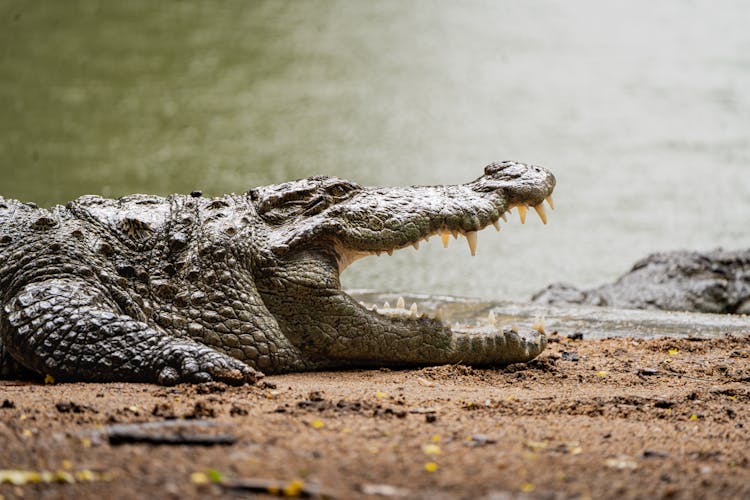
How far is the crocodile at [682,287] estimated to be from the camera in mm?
4918

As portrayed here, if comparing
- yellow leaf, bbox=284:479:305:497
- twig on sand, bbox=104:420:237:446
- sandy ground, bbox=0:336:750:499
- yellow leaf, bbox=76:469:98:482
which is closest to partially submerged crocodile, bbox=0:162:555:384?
sandy ground, bbox=0:336:750:499

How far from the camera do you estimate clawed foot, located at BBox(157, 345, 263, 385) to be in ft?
8.60

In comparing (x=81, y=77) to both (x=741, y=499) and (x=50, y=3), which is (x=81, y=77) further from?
(x=741, y=499)

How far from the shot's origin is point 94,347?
107 inches

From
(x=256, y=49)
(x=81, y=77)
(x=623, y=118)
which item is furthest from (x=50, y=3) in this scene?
(x=623, y=118)

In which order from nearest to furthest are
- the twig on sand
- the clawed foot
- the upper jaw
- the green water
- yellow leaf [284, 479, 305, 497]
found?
yellow leaf [284, 479, 305, 497] < the twig on sand < the clawed foot < the upper jaw < the green water

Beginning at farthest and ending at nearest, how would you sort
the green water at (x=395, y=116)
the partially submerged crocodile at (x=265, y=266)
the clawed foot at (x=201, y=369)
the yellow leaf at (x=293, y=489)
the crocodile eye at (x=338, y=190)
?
1. the green water at (x=395, y=116)
2. the crocodile eye at (x=338, y=190)
3. the partially submerged crocodile at (x=265, y=266)
4. the clawed foot at (x=201, y=369)
5. the yellow leaf at (x=293, y=489)

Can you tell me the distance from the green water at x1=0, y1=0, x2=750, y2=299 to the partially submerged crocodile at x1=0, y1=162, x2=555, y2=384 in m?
3.55

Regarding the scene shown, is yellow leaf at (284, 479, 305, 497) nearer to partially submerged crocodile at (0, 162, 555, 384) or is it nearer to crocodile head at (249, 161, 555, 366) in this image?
partially submerged crocodile at (0, 162, 555, 384)

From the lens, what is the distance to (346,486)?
1532 mm

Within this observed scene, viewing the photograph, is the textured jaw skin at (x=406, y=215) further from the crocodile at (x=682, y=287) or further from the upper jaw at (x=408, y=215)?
the crocodile at (x=682, y=287)

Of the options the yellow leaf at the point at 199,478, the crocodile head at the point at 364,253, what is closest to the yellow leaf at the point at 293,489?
the yellow leaf at the point at 199,478

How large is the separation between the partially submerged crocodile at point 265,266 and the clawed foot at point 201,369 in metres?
0.09

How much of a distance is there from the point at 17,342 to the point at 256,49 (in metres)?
8.12
